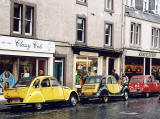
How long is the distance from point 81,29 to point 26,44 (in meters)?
6.62

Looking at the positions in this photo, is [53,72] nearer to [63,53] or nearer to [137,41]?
[63,53]

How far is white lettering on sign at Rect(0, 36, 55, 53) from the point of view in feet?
69.2

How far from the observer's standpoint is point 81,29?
1099 inches

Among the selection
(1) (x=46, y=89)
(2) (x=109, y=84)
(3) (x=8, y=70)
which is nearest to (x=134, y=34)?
(2) (x=109, y=84)

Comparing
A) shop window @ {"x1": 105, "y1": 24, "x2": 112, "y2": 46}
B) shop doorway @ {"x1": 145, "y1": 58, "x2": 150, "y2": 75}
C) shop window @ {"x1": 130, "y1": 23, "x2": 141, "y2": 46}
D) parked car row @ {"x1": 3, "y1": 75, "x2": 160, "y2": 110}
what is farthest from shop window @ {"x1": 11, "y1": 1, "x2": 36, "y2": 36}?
shop doorway @ {"x1": 145, "y1": 58, "x2": 150, "y2": 75}

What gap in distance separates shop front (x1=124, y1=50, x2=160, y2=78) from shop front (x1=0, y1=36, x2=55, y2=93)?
34.8 feet

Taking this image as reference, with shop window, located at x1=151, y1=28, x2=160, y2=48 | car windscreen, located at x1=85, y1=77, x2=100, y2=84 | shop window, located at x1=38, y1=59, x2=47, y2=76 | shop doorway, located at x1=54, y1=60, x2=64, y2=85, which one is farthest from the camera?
shop window, located at x1=151, y1=28, x2=160, y2=48

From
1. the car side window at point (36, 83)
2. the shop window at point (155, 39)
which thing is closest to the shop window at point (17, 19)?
the car side window at point (36, 83)

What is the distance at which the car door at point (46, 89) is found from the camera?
17.2 meters

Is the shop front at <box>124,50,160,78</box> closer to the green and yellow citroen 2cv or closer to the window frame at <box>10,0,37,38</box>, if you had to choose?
the green and yellow citroen 2cv

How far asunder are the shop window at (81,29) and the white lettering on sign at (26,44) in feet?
11.9

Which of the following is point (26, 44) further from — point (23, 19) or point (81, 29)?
point (81, 29)

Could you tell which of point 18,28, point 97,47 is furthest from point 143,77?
point 18,28

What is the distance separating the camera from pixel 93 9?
28953 mm
